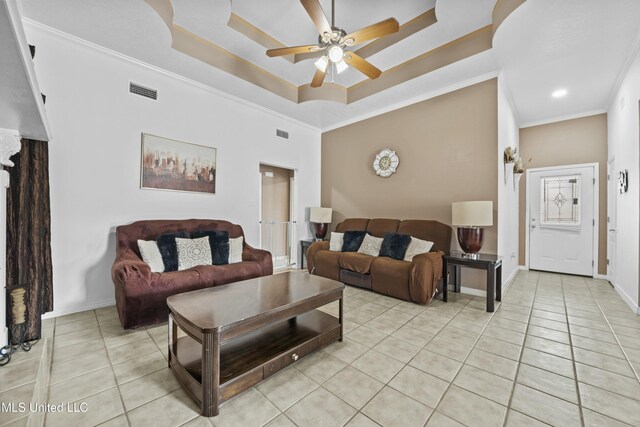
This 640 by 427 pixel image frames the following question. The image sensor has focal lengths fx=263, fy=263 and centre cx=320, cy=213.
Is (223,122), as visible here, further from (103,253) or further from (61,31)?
(103,253)

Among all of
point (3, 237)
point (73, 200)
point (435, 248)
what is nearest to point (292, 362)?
point (3, 237)

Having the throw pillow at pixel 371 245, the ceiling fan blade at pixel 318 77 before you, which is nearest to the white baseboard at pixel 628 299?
the throw pillow at pixel 371 245

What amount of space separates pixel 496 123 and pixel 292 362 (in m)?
3.68

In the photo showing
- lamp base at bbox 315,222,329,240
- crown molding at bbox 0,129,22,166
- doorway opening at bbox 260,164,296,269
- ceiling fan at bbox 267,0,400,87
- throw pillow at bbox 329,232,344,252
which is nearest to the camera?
crown molding at bbox 0,129,22,166

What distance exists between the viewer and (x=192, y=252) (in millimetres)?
3113

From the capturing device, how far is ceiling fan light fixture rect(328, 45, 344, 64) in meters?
2.51

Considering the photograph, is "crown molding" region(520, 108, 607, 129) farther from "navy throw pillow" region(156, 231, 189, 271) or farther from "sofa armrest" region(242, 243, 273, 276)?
"navy throw pillow" region(156, 231, 189, 271)

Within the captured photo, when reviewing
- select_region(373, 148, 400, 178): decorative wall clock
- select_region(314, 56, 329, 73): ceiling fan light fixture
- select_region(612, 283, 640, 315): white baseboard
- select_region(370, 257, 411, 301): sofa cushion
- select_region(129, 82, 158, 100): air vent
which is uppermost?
select_region(314, 56, 329, 73): ceiling fan light fixture

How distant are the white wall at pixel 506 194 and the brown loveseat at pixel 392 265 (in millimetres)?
752

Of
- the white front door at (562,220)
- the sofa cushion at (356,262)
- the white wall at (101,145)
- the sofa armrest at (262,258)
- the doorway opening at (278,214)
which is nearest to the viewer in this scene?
the white wall at (101,145)

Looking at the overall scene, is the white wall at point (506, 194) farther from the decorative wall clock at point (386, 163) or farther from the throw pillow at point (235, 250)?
the throw pillow at point (235, 250)

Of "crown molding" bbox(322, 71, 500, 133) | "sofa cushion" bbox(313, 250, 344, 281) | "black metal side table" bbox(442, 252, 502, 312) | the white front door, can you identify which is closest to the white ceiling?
"crown molding" bbox(322, 71, 500, 133)

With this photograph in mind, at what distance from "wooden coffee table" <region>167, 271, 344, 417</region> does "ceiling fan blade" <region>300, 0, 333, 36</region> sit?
7.51ft

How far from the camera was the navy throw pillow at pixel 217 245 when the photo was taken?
10.8 ft
